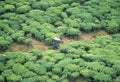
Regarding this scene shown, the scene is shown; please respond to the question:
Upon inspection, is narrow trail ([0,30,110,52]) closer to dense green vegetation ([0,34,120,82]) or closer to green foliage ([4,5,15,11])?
dense green vegetation ([0,34,120,82])

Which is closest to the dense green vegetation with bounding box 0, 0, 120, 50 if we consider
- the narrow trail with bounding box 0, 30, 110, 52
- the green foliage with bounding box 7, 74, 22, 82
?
the narrow trail with bounding box 0, 30, 110, 52

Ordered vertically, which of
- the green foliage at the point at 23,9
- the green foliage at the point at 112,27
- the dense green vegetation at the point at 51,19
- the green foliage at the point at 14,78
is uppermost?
the green foliage at the point at 23,9

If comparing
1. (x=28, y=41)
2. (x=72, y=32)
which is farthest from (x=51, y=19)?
(x=28, y=41)

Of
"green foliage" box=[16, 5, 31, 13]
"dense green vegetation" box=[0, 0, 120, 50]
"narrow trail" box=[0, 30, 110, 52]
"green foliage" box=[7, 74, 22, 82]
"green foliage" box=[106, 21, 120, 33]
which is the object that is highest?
"green foliage" box=[16, 5, 31, 13]

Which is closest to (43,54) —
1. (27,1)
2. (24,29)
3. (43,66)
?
(43,66)

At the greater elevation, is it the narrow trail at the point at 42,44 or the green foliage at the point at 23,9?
the green foliage at the point at 23,9

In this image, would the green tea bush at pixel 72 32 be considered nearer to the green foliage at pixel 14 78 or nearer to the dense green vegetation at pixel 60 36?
the dense green vegetation at pixel 60 36

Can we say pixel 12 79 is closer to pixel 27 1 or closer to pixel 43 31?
pixel 43 31

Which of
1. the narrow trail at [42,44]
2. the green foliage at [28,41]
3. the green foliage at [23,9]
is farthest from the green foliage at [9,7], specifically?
the green foliage at [28,41]

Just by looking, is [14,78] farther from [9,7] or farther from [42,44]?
[9,7]
